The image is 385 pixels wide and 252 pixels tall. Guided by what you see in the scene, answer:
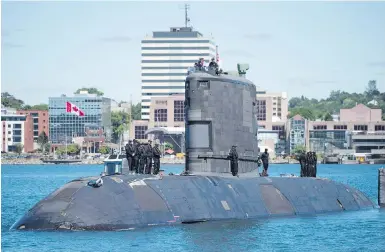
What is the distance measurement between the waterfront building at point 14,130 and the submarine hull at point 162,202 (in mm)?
164146

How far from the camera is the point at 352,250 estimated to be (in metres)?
26.7

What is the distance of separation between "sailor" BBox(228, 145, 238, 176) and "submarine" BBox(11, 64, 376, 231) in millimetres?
247

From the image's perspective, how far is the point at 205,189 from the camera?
99.3 feet

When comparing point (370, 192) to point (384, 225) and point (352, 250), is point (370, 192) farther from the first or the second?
point (352, 250)

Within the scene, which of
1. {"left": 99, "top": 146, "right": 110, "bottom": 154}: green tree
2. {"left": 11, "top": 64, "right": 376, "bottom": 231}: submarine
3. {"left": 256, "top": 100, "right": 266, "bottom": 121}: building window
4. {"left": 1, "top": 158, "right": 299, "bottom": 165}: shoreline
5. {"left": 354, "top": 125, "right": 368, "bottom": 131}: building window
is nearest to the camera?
{"left": 11, "top": 64, "right": 376, "bottom": 231}: submarine

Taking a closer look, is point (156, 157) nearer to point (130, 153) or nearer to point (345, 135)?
point (130, 153)

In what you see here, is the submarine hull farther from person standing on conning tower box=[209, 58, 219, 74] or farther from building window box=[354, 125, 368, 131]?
building window box=[354, 125, 368, 131]

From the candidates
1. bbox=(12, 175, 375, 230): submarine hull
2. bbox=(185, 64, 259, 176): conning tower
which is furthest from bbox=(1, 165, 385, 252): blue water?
bbox=(185, 64, 259, 176): conning tower

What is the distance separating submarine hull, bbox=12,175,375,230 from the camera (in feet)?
86.4

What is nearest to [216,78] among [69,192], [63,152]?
[69,192]

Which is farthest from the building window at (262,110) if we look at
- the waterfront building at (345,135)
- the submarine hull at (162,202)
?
the submarine hull at (162,202)

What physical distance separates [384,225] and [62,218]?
1307cm

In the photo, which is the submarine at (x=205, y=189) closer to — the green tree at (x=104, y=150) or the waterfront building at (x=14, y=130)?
the green tree at (x=104, y=150)

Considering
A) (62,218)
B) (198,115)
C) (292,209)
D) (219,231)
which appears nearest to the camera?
(62,218)
